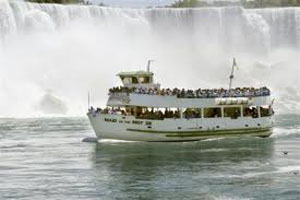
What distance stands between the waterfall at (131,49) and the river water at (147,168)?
22000 mm

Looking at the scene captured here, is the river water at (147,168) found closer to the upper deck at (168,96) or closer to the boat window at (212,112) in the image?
the boat window at (212,112)

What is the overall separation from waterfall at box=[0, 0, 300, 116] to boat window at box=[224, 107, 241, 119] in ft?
73.0

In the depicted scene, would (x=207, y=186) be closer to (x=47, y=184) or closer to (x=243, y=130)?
(x=47, y=184)

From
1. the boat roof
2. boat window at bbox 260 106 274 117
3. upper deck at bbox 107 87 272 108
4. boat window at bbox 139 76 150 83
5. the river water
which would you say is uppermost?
the boat roof

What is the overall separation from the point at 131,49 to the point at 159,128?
115 ft

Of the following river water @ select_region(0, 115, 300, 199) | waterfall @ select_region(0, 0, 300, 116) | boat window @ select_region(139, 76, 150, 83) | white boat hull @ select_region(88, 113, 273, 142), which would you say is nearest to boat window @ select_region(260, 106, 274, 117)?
river water @ select_region(0, 115, 300, 199)

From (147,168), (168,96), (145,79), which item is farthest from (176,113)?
(147,168)

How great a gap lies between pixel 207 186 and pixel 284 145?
10575 millimetres

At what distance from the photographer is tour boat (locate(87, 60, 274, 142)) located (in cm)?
3525

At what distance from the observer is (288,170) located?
27359 millimetres

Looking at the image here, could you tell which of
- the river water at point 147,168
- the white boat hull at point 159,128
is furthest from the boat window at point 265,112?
the white boat hull at point 159,128

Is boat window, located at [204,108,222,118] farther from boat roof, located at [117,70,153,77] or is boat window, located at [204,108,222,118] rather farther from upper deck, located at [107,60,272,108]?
boat roof, located at [117,70,153,77]

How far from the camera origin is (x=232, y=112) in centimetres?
3653

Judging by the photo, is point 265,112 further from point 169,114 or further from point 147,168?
point 147,168
